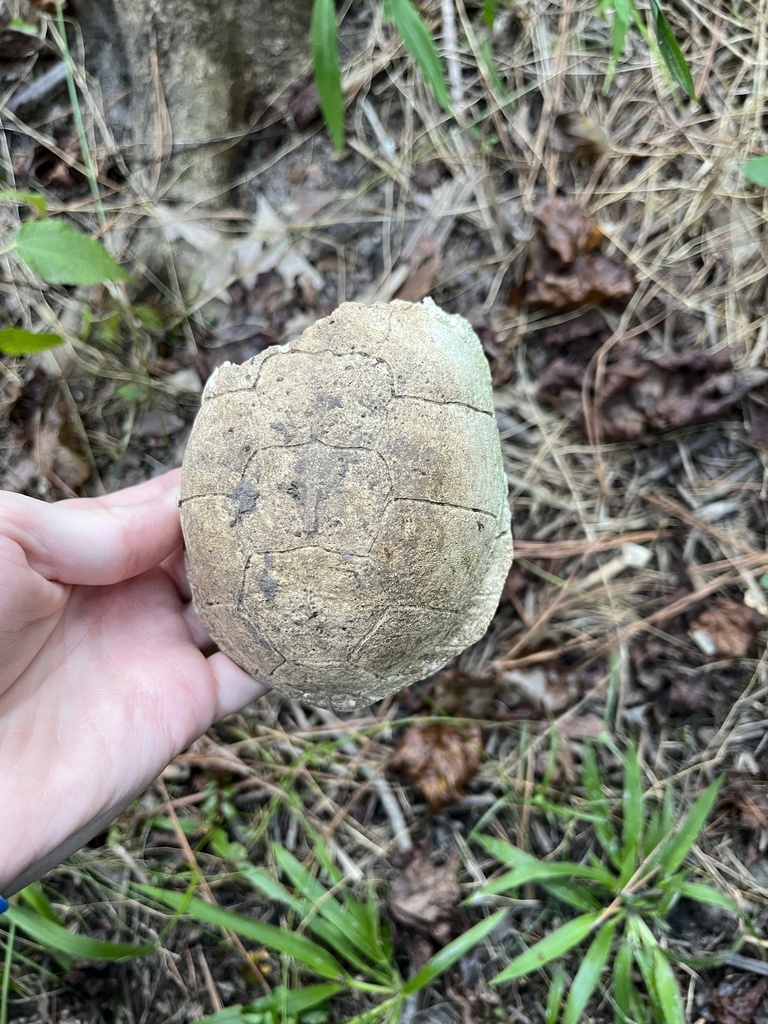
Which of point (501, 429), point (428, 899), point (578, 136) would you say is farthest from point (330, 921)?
point (578, 136)

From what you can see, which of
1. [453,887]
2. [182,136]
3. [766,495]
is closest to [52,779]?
[453,887]

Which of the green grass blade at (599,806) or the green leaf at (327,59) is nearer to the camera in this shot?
the green leaf at (327,59)

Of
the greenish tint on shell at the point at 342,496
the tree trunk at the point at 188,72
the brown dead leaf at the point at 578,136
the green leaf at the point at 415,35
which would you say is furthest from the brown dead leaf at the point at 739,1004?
the tree trunk at the point at 188,72

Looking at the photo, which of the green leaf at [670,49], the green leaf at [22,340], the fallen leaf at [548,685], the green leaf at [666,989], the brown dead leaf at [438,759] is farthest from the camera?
the fallen leaf at [548,685]

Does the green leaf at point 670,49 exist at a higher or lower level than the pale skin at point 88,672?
higher

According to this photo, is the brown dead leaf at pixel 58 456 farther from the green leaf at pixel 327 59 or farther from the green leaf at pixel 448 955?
the green leaf at pixel 448 955

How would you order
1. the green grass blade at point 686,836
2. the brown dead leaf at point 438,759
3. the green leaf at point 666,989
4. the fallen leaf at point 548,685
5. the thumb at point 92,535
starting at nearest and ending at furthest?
the thumb at point 92,535 → the green leaf at point 666,989 → the green grass blade at point 686,836 → the brown dead leaf at point 438,759 → the fallen leaf at point 548,685

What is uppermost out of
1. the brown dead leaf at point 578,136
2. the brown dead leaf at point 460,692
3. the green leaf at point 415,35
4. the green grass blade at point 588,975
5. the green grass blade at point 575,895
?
the green leaf at point 415,35
